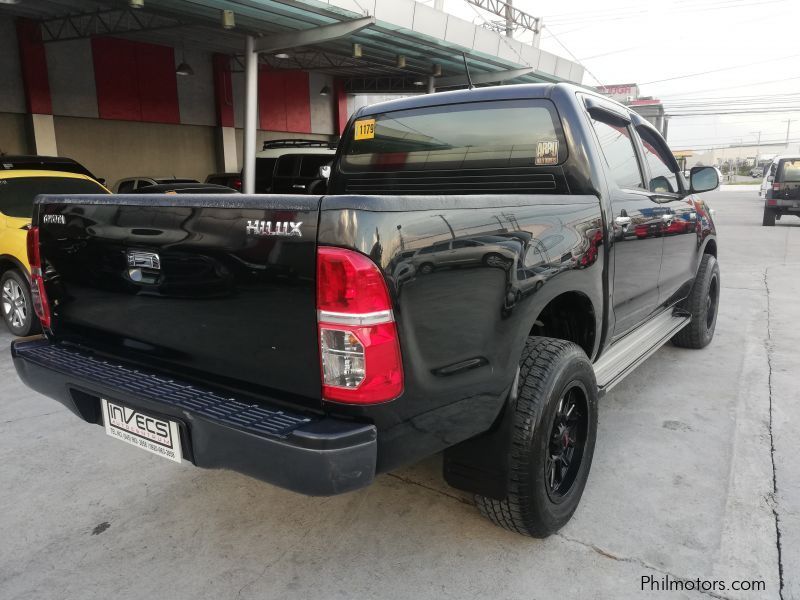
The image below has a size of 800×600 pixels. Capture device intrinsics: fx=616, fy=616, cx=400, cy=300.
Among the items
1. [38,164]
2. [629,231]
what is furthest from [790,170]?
[38,164]

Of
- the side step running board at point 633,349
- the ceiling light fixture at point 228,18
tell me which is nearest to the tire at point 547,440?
the side step running board at point 633,349

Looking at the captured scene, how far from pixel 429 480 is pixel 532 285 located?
4.23ft

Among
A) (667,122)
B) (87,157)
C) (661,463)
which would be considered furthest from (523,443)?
(667,122)

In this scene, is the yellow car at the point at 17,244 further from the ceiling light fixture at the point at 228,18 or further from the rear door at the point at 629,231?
the ceiling light fixture at the point at 228,18

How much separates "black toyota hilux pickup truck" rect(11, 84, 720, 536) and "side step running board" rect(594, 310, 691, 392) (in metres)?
0.04

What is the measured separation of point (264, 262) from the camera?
195 cm

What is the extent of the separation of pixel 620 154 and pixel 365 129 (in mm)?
1528

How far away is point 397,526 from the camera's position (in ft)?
8.98

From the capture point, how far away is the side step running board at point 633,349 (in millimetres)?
3270

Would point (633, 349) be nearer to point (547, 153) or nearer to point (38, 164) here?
point (547, 153)

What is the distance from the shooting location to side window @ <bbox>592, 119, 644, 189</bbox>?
335 cm

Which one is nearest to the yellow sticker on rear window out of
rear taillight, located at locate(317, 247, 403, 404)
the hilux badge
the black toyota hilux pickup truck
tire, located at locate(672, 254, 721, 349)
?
the black toyota hilux pickup truck

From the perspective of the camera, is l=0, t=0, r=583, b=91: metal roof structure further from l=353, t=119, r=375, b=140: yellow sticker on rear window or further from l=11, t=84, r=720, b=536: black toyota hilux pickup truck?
l=11, t=84, r=720, b=536: black toyota hilux pickup truck

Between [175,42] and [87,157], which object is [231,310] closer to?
[87,157]
